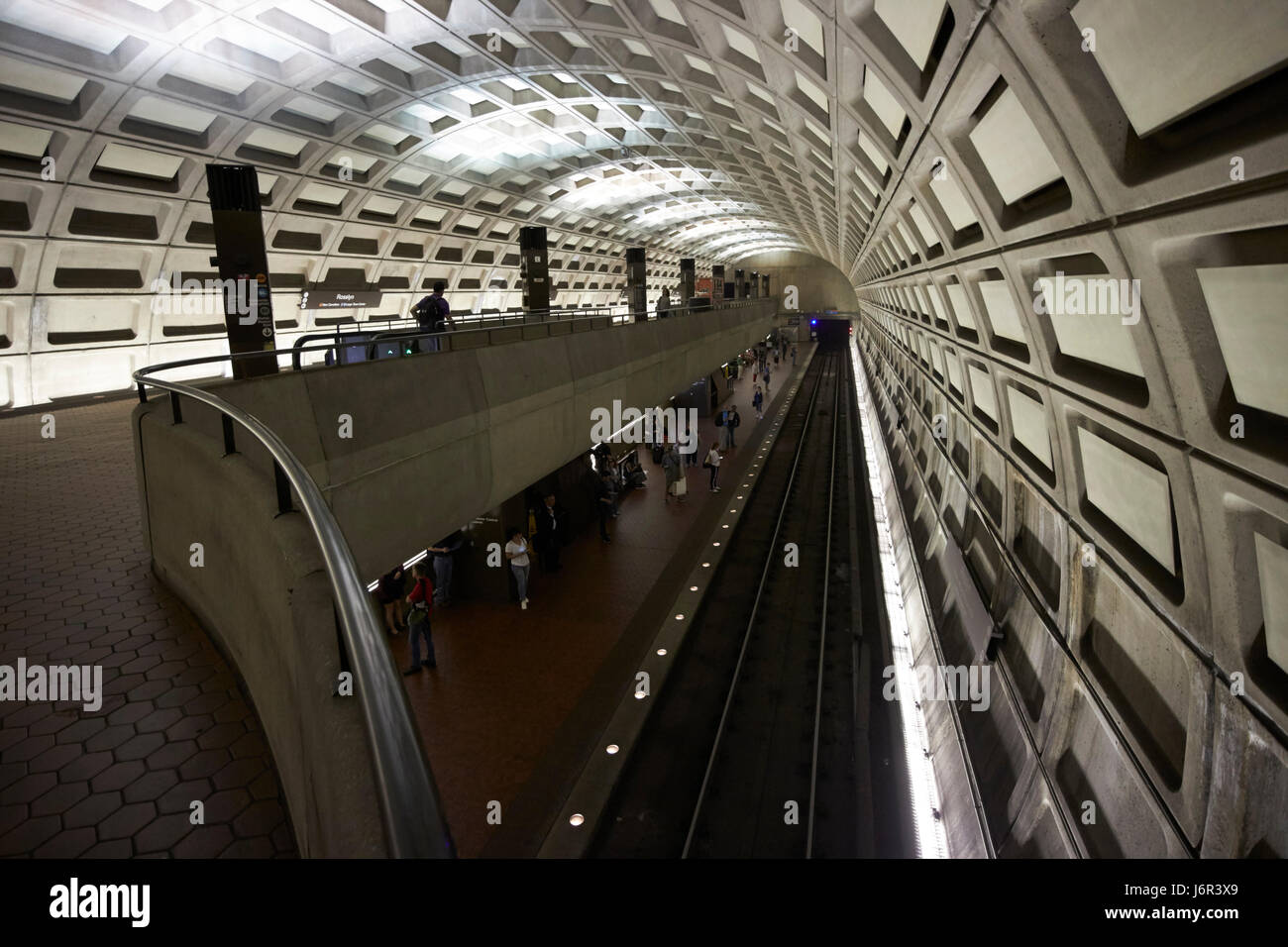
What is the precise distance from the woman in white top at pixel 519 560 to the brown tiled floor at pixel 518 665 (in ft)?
1.42

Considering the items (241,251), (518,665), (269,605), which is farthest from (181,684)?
(518,665)

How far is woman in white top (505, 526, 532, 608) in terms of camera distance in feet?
37.2

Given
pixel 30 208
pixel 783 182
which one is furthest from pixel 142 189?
pixel 783 182

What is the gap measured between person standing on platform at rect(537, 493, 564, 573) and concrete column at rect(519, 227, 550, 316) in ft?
20.5

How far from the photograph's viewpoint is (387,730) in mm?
1678

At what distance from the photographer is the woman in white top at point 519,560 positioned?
37.2 feet

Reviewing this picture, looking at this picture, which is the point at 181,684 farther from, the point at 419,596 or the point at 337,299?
Answer: the point at 337,299

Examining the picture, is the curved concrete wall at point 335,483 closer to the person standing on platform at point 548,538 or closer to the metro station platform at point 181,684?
the metro station platform at point 181,684

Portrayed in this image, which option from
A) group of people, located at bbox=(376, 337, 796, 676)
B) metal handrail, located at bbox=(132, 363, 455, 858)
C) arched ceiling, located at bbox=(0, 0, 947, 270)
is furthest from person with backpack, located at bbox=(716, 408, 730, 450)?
metal handrail, located at bbox=(132, 363, 455, 858)

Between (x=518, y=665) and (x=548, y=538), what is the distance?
367 centimetres

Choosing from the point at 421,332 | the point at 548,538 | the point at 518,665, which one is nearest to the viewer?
the point at 518,665
